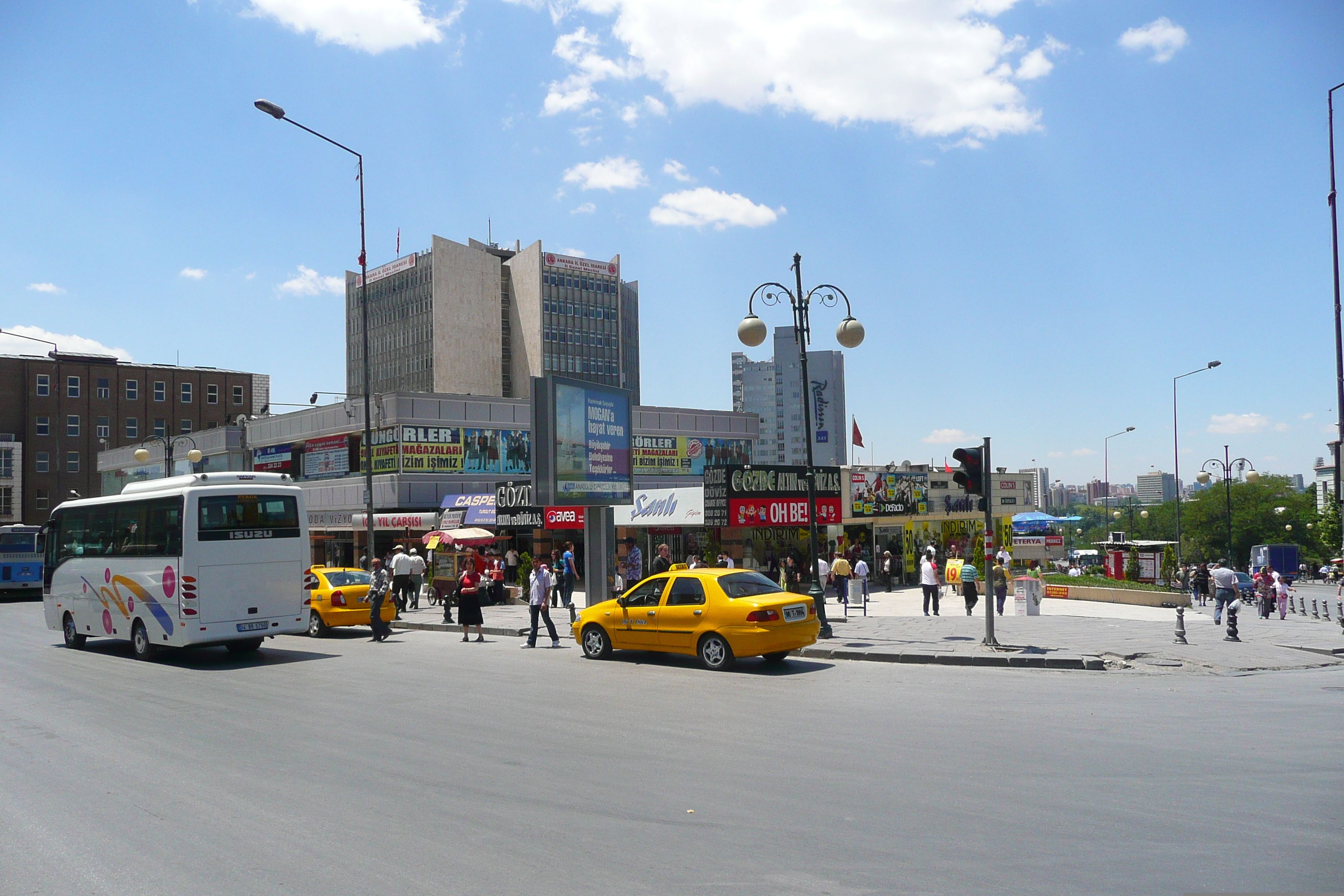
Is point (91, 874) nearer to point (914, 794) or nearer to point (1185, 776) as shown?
point (914, 794)

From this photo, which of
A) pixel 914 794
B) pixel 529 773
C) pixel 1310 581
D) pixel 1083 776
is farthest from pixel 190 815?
pixel 1310 581

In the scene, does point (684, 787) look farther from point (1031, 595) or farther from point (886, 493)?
point (886, 493)

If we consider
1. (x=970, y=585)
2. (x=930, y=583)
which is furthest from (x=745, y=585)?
(x=930, y=583)

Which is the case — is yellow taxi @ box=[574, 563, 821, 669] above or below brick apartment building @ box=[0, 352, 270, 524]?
below

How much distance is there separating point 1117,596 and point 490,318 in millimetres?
97839

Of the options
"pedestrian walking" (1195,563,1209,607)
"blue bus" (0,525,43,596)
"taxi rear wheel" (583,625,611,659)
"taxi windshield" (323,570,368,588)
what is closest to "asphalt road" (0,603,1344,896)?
"taxi rear wheel" (583,625,611,659)

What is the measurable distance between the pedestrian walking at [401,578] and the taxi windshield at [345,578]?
2501 mm

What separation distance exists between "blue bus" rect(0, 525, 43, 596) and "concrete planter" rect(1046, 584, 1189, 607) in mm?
39087

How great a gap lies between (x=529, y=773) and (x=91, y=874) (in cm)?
324

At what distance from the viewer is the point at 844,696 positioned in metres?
11.7

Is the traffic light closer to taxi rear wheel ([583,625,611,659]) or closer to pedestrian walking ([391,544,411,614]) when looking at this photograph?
taxi rear wheel ([583,625,611,659])

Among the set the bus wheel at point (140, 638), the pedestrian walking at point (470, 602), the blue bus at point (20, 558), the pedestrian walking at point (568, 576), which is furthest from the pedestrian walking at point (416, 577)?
the blue bus at point (20, 558)

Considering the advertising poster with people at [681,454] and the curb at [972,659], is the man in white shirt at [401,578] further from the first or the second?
the advertising poster with people at [681,454]

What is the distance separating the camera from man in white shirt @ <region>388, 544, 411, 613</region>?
2552 cm
